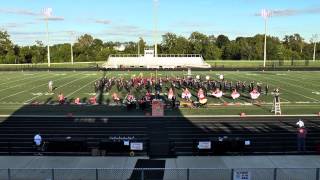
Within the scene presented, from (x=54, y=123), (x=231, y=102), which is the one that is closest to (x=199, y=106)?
(x=231, y=102)

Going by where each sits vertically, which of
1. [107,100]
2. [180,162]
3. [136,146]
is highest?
[107,100]

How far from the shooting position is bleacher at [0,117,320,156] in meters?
17.2

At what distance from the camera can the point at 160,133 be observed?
2048cm

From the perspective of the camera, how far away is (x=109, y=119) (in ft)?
79.9

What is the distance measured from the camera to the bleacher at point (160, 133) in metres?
17.2

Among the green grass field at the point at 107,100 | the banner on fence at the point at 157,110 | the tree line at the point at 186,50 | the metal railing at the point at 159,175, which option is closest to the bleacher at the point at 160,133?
the banner on fence at the point at 157,110

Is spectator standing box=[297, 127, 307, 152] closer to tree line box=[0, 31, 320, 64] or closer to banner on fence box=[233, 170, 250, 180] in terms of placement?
banner on fence box=[233, 170, 250, 180]

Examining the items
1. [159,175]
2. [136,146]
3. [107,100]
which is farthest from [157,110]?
[159,175]

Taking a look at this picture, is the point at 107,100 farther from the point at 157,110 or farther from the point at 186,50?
the point at 186,50

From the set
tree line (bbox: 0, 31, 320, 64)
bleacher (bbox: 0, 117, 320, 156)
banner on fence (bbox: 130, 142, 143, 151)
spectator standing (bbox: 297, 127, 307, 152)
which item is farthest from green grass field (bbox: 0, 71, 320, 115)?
tree line (bbox: 0, 31, 320, 64)

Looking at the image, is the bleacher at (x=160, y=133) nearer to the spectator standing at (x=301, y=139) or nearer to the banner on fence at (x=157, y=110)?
the spectator standing at (x=301, y=139)

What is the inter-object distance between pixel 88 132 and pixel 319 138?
34.6 ft

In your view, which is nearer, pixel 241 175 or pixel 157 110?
pixel 241 175

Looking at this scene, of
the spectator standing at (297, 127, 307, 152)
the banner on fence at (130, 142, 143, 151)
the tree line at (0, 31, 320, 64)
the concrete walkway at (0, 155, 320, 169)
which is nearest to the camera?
the concrete walkway at (0, 155, 320, 169)
